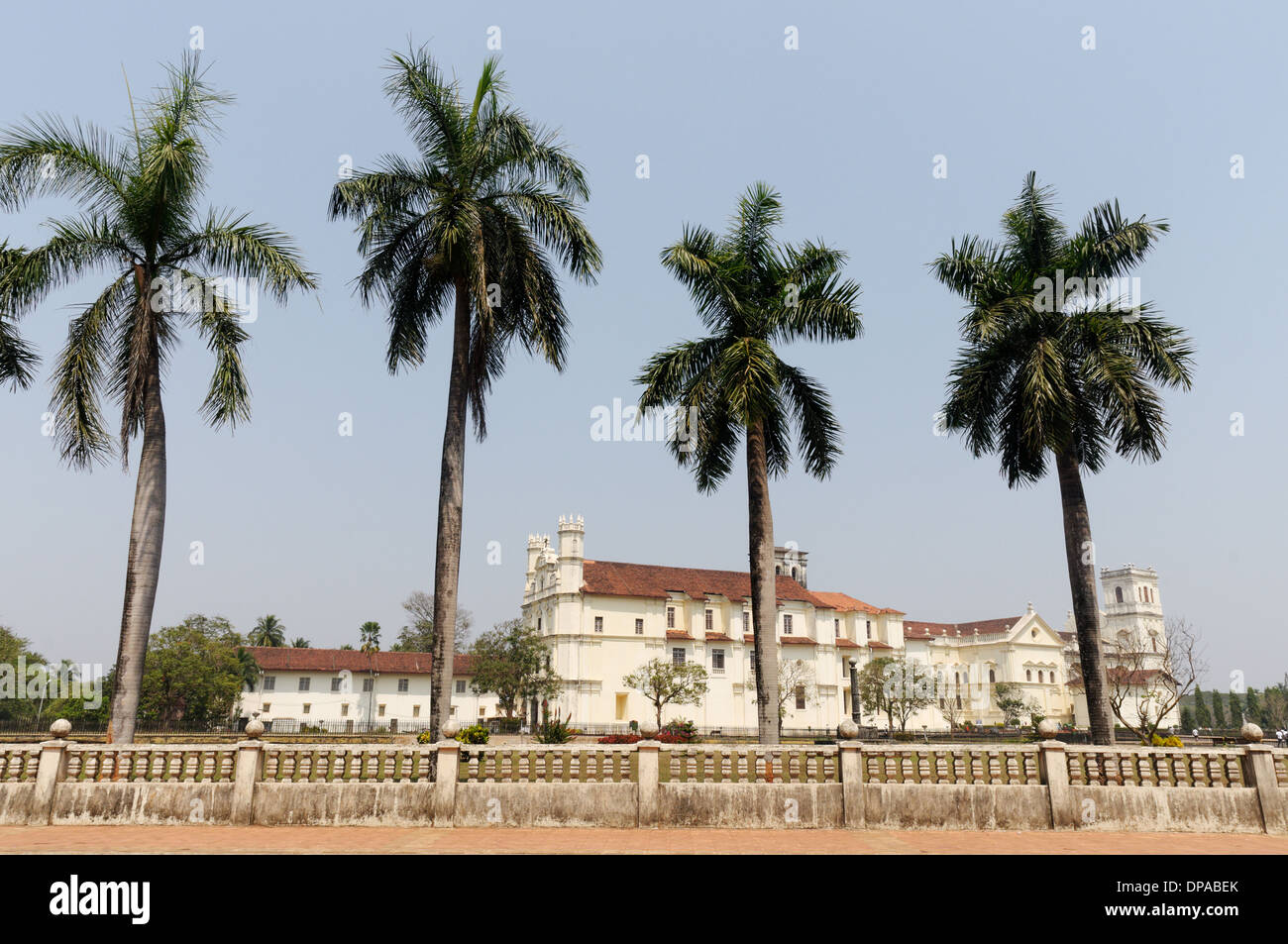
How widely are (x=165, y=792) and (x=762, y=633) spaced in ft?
37.0

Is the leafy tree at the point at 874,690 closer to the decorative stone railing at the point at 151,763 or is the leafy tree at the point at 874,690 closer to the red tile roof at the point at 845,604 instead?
the red tile roof at the point at 845,604

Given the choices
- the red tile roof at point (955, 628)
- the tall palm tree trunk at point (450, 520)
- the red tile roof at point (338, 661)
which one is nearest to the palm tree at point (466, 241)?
the tall palm tree trunk at point (450, 520)

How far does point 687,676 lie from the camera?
62.1m

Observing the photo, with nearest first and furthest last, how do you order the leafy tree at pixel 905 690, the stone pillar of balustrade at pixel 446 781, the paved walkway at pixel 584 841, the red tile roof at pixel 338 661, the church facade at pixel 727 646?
1. the paved walkway at pixel 584 841
2. the stone pillar of balustrade at pixel 446 781
3. the church facade at pixel 727 646
4. the leafy tree at pixel 905 690
5. the red tile roof at pixel 338 661

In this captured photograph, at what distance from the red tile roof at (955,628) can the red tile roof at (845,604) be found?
688 centimetres

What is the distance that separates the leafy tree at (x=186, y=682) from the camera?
52.4 m

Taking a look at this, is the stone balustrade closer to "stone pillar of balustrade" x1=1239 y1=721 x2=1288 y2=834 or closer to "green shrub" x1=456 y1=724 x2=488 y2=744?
"stone pillar of balustrade" x1=1239 y1=721 x2=1288 y2=834

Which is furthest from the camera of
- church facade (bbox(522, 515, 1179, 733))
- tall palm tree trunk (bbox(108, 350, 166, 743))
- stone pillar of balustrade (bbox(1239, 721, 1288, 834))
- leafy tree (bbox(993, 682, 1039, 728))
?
leafy tree (bbox(993, 682, 1039, 728))

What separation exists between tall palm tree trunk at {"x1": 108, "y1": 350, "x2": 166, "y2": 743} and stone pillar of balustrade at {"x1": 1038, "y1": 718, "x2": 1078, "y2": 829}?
16.0 meters

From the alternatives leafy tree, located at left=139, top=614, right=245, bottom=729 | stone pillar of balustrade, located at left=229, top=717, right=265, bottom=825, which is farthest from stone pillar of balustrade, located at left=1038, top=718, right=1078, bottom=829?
leafy tree, located at left=139, top=614, right=245, bottom=729

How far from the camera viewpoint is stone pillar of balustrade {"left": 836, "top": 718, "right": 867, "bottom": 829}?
13156 mm

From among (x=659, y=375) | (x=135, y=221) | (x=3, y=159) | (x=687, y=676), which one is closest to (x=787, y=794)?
(x=659, y=375)
